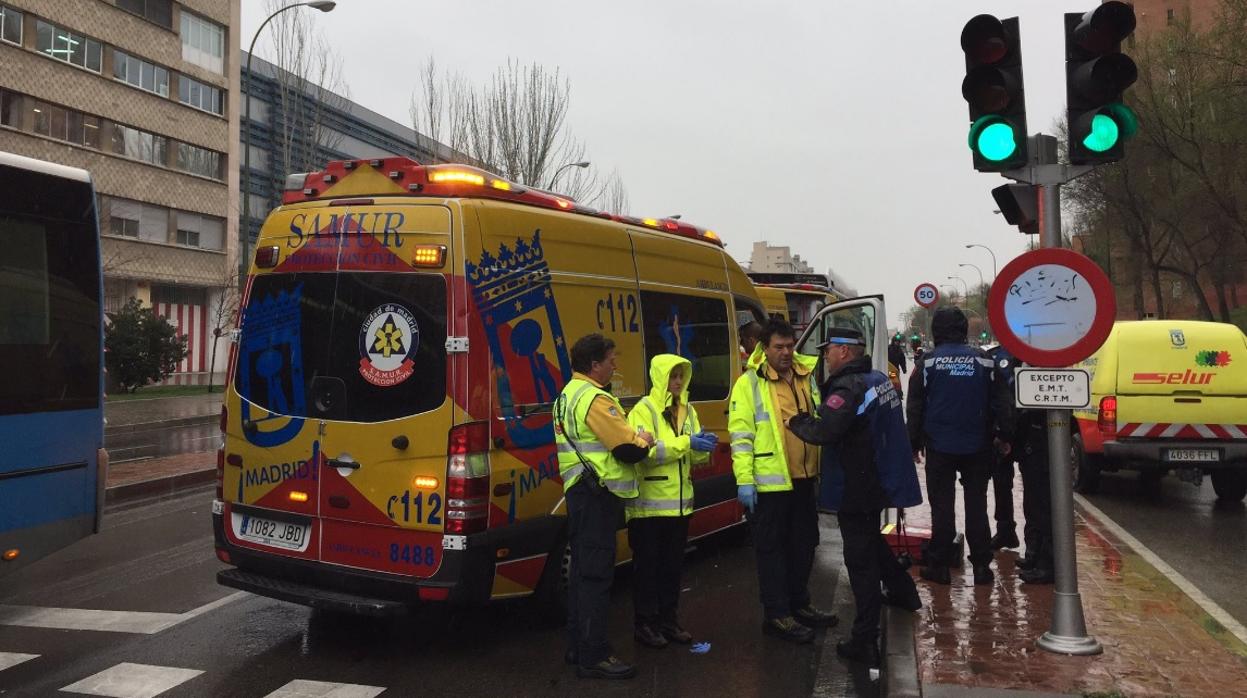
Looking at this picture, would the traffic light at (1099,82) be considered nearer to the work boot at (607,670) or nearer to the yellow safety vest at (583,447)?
the yellow safety vest at (583,447)

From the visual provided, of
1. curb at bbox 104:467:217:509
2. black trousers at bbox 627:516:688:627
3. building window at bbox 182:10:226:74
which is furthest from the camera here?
building window at bbox 182:10:226:74

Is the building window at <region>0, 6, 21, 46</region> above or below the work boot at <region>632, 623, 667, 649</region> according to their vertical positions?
above

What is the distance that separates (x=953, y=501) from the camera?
6.21m

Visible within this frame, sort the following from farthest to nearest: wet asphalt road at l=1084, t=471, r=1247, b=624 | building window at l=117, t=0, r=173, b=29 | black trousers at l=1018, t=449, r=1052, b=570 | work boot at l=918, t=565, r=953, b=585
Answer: building window at l=117, t=0, r=173, b=29
wet asphalt road at l=1084, t=471, r=1247, b=624
black trousers at l=1018, t=449, r=1052, b=570
work boot at l=918, t=565, r=953, b=585

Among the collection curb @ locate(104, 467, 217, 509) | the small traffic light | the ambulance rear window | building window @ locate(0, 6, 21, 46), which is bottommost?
curb @ locate(104, 467, 217, 509)

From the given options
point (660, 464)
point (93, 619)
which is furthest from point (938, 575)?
point (93, 619)

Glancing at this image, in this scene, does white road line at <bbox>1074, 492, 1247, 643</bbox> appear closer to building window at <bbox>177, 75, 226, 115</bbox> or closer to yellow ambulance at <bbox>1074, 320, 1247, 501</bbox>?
yellow ambulance at <bbox>1074, 320, 1247, 501</bbox>

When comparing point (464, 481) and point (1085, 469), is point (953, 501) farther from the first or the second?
point (1085, 469)

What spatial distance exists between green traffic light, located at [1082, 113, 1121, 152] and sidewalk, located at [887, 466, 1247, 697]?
8.46ft

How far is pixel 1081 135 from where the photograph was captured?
480 cm

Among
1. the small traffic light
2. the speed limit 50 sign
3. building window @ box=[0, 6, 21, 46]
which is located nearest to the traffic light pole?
the small traffic light

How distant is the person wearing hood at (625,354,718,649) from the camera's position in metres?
5.03

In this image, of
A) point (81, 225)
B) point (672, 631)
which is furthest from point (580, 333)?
point (81, 225)

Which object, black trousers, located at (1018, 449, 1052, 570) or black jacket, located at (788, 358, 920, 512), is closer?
black jacket, located at (788, 358, 920, 512)
